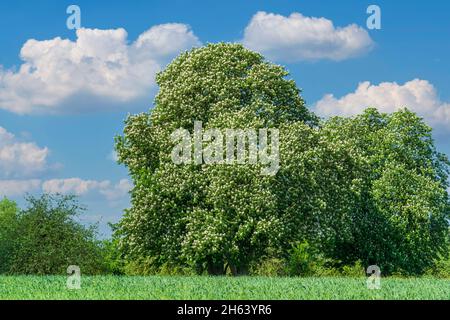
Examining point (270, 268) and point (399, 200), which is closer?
point (399, 200)

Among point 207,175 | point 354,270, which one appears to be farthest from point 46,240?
point 354,270

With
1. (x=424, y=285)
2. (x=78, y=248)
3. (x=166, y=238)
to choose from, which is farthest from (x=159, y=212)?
(x=424, y=285)

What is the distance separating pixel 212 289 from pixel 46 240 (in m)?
22.3

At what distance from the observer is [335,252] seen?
58.8m

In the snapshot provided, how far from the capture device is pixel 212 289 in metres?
30.3

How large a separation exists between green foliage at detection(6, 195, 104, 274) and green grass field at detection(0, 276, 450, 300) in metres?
12.6

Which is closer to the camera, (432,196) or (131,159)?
(131,159)

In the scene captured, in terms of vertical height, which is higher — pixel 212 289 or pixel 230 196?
pixel 230 196

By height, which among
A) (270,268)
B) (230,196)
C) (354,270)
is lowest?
(354,270)

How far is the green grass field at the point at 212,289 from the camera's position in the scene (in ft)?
92.9

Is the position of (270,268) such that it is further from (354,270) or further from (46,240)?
(46,240)

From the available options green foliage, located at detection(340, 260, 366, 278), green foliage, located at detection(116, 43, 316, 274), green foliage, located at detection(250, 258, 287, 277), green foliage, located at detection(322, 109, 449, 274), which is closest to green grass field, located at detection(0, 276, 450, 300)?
green foliage, located at detection(116, 43, 316, 274)
